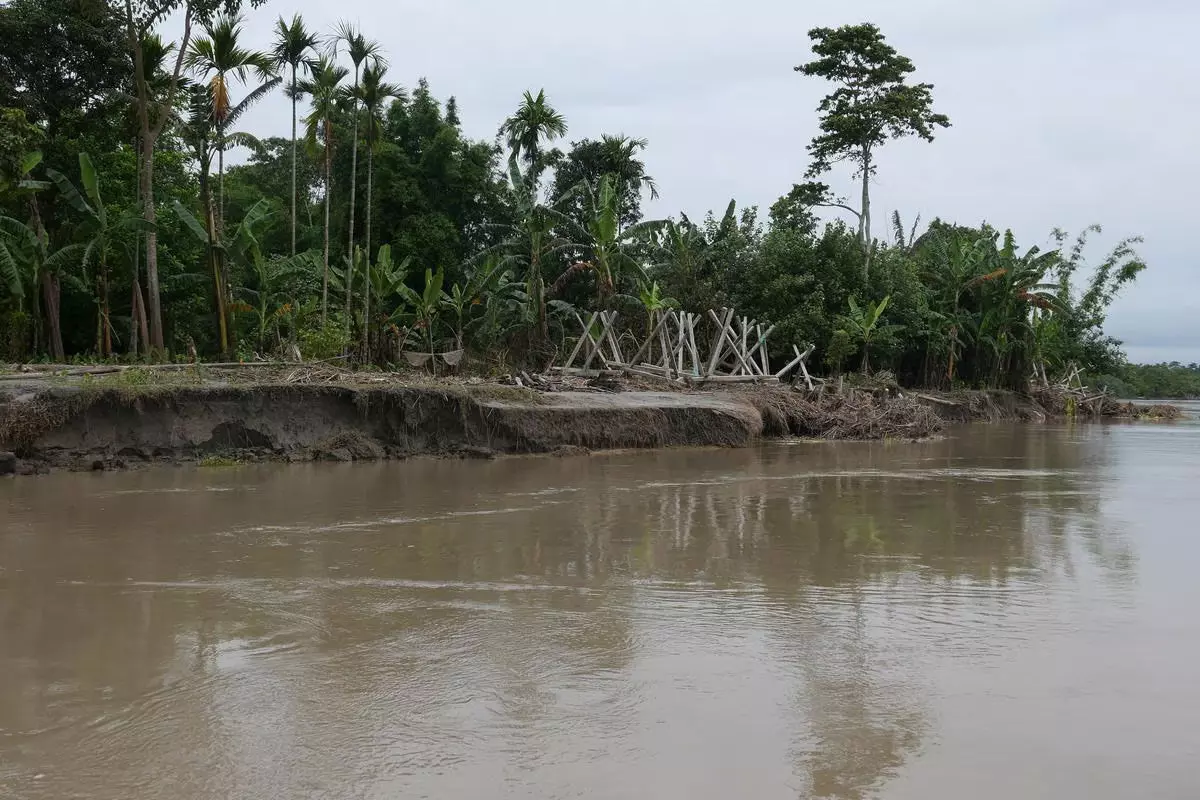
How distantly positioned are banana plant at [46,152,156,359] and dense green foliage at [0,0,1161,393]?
70mm

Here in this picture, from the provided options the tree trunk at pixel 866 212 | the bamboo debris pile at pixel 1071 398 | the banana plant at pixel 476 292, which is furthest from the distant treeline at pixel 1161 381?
the banana plant at pixel 476 292

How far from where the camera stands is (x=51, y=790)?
3252mm

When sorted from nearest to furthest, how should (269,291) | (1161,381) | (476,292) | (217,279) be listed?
(217,279), (269,291), (476,292), (1161,381)

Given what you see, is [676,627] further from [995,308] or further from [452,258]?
[995,308]

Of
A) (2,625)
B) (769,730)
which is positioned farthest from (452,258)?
(769,730)

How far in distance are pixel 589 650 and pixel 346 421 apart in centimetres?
1010

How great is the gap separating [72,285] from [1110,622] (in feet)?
70.0

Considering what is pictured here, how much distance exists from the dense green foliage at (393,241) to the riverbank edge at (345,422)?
10.1 ft

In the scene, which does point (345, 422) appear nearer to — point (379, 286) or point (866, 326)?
point (379, 286)

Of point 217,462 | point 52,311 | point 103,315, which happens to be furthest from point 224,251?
point 217,462

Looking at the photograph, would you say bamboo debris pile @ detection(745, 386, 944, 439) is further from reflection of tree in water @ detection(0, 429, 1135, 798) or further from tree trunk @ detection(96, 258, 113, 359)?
tree trunk @ detection(96, 258, 113, 359)

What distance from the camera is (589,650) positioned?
4.91m

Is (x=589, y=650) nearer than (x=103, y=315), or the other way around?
(x=589, y=650)

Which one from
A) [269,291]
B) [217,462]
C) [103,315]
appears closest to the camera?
[217,462]
